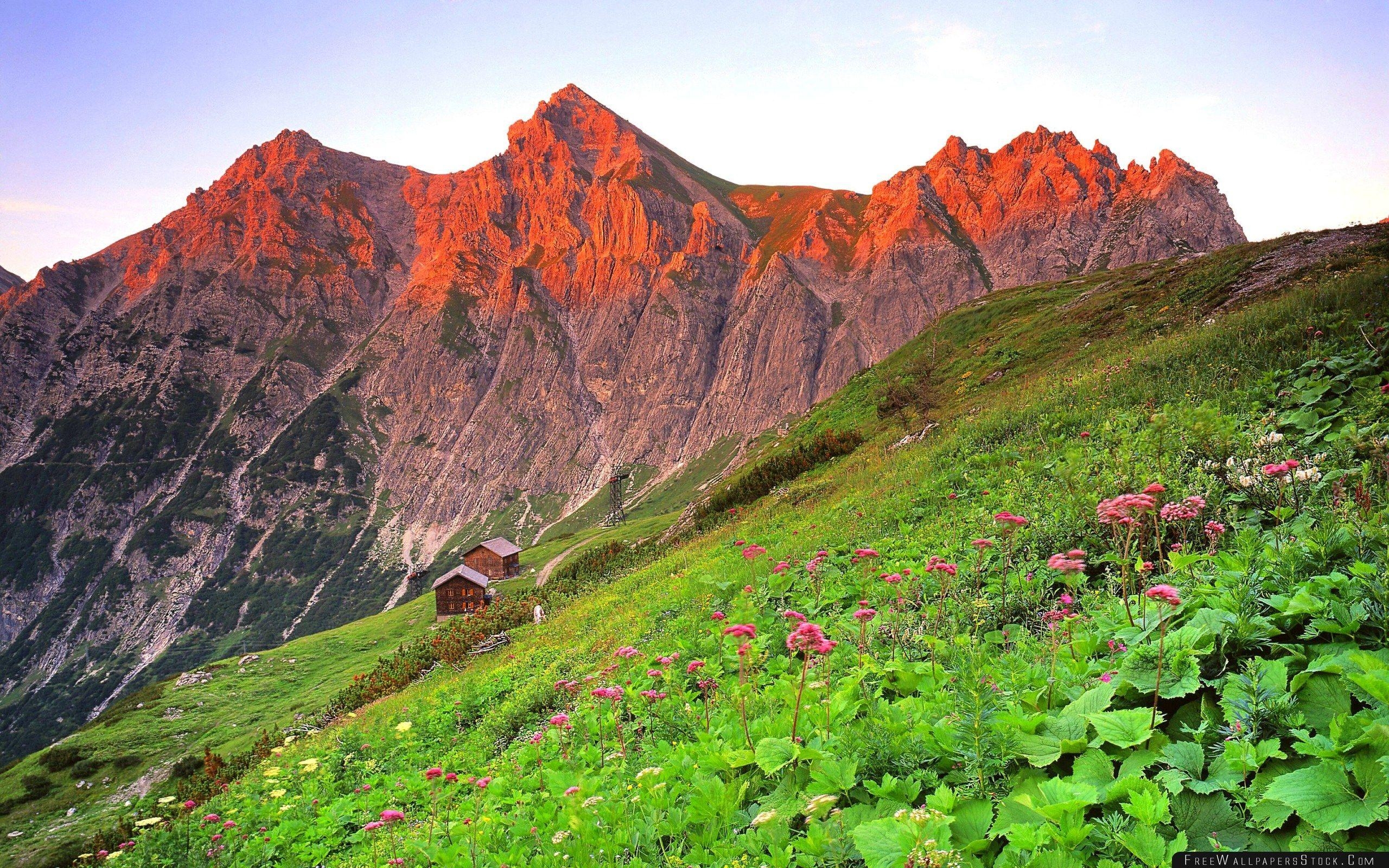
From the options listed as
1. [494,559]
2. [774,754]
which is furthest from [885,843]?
[494,559]

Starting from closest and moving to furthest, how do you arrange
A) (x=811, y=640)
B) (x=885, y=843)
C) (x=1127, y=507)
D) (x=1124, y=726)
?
(x=885, y=843), (x=1124, y=726), (x=811, y=640), (x=1127, y=507)

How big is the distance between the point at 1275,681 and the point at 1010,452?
33.2ft

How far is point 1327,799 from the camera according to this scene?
243cm

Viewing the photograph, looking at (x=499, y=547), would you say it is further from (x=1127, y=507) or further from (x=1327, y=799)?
(x=1327, y=799)

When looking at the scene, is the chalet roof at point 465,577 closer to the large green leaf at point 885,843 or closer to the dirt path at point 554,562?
the dirt path at point 554,562

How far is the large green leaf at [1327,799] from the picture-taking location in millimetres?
2332

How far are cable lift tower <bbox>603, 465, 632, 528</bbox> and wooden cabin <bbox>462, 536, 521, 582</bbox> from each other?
27048 millimetres

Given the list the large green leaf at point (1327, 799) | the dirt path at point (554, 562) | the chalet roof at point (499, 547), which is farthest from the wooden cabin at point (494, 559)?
the large green leaf at point (1327, 799)

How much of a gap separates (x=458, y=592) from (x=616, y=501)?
2485 inches

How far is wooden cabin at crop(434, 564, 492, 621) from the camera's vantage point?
208ft

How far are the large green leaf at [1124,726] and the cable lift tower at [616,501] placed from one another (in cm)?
9776

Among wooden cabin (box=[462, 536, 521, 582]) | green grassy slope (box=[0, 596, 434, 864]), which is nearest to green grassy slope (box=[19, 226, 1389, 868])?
green grassy slope (box=[0, 596, 434, 864])

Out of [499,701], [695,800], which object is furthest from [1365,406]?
[499,701]

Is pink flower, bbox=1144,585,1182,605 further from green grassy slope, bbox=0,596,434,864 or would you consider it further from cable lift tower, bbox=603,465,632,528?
cable lift tower, bbox=603,465,632,528
